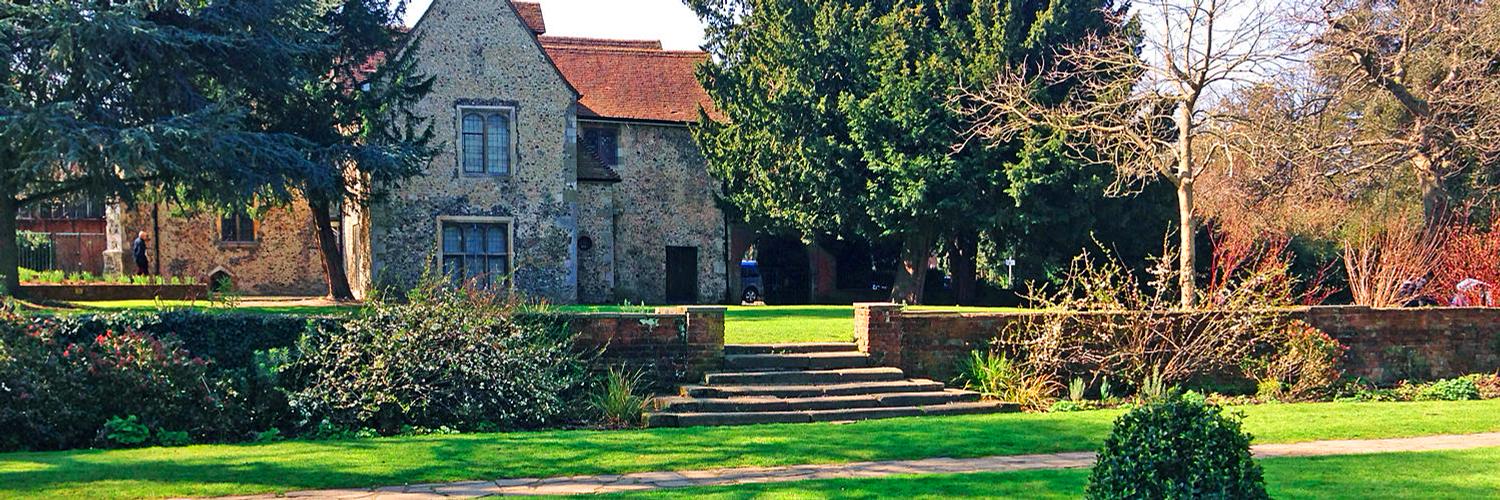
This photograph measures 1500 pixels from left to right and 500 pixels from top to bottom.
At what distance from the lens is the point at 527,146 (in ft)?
95.3

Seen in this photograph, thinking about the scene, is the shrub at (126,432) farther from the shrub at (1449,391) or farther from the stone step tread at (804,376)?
the shrub at (1449,391)

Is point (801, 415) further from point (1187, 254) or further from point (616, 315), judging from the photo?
point (1187, 254)

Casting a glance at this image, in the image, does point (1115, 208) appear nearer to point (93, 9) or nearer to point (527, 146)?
point (527, 146)

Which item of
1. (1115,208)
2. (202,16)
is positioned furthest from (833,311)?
(202,16)

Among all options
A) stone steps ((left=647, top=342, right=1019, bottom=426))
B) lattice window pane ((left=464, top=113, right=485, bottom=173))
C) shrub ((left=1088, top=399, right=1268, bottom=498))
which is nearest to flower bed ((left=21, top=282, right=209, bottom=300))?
lattice window pane ((left=464, top=113, right=485, bottom=173))

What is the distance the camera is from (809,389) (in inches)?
625

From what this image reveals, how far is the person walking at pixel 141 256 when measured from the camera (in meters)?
31.7

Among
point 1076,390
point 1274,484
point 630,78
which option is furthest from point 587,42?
point 1274,484

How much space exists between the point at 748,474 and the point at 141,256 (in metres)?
26.5

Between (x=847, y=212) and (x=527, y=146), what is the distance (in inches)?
311

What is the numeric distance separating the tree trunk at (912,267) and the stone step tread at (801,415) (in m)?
14.4

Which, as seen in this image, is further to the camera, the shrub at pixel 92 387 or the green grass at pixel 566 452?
the shrub at pixel 92 387

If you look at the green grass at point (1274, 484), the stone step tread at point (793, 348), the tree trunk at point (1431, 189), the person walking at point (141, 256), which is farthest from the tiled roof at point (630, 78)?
the green grass at point (1274, 484)

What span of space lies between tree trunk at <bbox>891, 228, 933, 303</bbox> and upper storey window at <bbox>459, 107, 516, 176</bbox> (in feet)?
33.1
